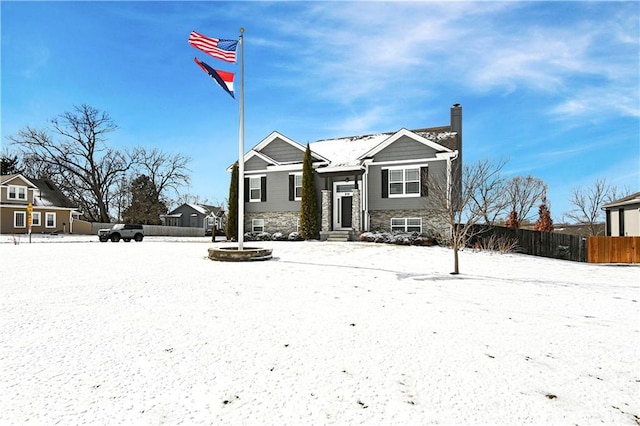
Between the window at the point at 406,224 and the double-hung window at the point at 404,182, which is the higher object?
the double-hung window at the point at 404,182

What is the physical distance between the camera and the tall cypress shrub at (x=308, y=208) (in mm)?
19191

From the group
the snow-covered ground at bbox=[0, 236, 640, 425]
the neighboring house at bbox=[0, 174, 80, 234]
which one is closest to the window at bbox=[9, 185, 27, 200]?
the neighboring house at bbox=[0, 174, 80, 234]

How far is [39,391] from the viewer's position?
2904mm

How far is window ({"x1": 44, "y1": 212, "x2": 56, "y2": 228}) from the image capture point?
3522 centimetres

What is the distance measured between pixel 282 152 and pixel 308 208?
15.9 ft

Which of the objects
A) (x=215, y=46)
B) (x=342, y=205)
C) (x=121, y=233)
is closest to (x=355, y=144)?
(x=342, y=205)

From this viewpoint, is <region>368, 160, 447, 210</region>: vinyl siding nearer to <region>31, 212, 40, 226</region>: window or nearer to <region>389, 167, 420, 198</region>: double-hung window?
<region>389, 167, 420, 198</region>: double-hung window

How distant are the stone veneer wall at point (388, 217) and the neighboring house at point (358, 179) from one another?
2.1 inches

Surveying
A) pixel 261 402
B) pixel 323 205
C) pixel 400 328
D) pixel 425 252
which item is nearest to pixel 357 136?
pixel 323 205

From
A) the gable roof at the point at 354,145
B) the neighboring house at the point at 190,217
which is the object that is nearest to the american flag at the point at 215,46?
the gable roof at the point at 354,145

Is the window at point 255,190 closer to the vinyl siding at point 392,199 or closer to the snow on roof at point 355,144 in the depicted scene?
the snow on roof at point 355,144

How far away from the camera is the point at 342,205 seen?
65.0ft

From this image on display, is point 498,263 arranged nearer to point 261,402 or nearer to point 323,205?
point 323,205

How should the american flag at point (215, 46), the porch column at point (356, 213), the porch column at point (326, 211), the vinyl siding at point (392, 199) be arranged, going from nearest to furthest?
the american flag at point (215, 46) < the vinyl siding at point (392, 199) < the porch column at point (356, 213) < the porch column at point (326, 211)
